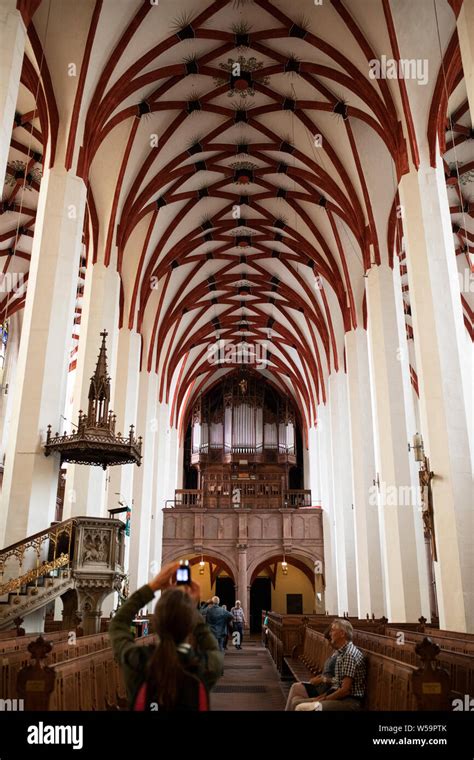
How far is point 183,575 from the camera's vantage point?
2760 millimetres

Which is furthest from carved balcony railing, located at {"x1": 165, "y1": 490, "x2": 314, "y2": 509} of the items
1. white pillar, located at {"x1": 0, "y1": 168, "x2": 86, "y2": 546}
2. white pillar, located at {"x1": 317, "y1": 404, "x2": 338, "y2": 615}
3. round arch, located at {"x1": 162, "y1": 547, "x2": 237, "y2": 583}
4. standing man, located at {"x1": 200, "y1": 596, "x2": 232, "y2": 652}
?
white pillar, located at {"x1": 0, "y1": 168, "x2": 86, "y2": 546}

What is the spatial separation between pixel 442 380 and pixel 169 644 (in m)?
9.44

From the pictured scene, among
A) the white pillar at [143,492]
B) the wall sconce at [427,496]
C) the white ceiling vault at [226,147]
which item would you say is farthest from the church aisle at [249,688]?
the white ceiling vault at [226,147]

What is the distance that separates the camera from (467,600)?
9.52 meters

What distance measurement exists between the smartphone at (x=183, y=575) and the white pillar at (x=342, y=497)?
738 inches

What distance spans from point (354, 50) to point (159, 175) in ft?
21.7

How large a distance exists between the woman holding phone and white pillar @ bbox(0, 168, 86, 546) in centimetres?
848

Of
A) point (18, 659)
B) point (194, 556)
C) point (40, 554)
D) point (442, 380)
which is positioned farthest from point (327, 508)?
point (18, 659)

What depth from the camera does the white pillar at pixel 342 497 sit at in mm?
20984

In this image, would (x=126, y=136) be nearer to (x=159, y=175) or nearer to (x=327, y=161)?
(x=159, y=175)

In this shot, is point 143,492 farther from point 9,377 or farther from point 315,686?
point 315,686

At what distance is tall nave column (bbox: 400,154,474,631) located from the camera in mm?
9867

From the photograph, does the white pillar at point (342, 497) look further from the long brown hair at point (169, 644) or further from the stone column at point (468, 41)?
the long brown hair at point (169, 644)

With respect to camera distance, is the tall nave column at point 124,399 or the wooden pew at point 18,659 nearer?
the wooden pew at point 18,659
